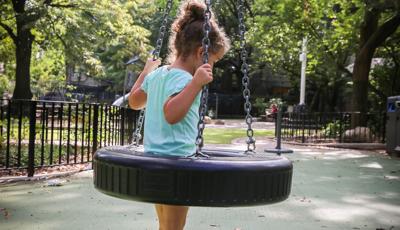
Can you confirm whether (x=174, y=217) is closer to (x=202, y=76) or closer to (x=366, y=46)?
(x=202, y=76)

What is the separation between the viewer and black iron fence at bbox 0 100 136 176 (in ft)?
22.7

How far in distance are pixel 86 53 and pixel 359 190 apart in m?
10.1

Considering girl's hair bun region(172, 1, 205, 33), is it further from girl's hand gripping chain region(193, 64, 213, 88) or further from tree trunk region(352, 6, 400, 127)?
tree trunk region(352, 6, 400, 127)

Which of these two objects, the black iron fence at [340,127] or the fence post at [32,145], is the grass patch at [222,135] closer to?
the black iron fence at [340,127]

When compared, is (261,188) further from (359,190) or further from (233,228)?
(359,190)

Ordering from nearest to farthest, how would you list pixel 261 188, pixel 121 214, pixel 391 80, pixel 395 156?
pixel 261 188
pixel 121 214
pixel 395 156
pixel 391 80

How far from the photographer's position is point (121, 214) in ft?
15.9

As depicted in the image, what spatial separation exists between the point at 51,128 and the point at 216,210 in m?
3.56

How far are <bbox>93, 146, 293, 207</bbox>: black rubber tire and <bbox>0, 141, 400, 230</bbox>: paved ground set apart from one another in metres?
2.09

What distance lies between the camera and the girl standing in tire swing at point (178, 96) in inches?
94.9

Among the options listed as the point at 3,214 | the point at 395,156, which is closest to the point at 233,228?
the point at 3,214

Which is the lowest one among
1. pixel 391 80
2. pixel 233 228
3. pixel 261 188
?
pixel 233 228

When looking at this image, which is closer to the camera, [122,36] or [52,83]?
[122,36]

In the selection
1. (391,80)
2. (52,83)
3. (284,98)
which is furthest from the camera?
(284,98)
